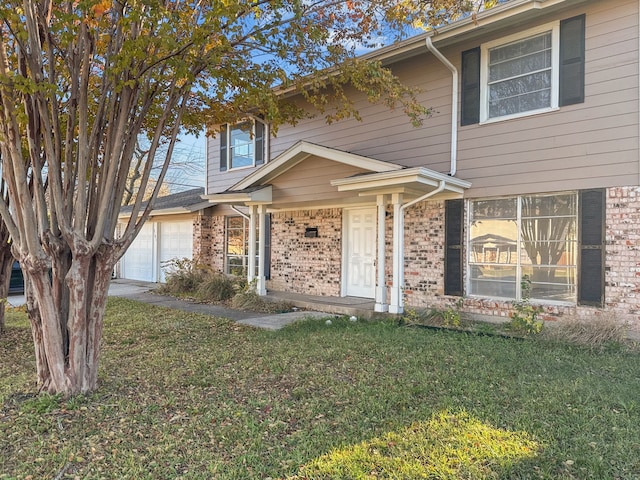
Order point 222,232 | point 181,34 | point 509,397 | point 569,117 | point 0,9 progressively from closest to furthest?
point 0,9 → point 509,397 → point 181,34 → point 569,117 → point 222,232

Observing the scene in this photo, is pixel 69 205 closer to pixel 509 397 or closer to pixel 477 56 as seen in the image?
pixel 509 397

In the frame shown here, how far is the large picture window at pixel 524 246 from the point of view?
21.6 feet

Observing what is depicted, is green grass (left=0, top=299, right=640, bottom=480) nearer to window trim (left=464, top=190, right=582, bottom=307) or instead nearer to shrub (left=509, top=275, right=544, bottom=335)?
shrub (left=509, top=275, right=544, bottom=335)

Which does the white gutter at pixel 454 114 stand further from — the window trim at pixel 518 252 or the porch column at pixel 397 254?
the porch column at pixel 397 254

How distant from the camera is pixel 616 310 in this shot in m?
6.07

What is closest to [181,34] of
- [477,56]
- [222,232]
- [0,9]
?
[0,9]

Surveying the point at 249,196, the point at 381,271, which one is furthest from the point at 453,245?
the point at 249,196

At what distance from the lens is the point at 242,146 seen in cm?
1202

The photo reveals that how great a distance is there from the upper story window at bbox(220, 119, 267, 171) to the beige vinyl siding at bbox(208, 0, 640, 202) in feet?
9.32

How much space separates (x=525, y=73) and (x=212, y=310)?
7.09 m

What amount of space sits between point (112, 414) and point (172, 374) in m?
1.07

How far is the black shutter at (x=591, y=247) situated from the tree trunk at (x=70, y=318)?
615 centimetres

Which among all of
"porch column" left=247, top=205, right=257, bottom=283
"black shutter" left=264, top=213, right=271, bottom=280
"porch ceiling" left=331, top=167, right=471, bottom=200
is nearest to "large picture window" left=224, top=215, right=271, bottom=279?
"black shutter" left=264, top=213, right=271, bottom=280

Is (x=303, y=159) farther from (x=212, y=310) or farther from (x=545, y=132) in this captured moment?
(x=545, y=132)
